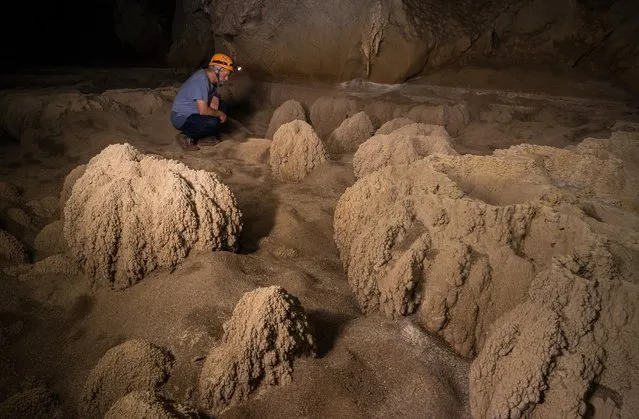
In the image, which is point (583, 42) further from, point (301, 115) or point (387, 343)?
point (387, 343)

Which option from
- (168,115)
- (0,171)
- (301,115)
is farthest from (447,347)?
(168,115)

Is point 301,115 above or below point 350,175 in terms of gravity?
above

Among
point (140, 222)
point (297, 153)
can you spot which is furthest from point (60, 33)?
point (140, 222)

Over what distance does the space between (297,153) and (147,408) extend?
2.96 m

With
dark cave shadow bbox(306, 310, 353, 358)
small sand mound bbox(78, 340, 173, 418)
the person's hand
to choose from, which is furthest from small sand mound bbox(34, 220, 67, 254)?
the person's hand

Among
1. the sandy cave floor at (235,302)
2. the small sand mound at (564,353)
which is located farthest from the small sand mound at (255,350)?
the small sand mound at (564,353)

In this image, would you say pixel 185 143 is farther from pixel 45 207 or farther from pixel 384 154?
pixel 384 154

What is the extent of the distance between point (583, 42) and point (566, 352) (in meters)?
5.60

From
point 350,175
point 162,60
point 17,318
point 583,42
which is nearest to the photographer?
point 17,318

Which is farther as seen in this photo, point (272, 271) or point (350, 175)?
point (350, 175)

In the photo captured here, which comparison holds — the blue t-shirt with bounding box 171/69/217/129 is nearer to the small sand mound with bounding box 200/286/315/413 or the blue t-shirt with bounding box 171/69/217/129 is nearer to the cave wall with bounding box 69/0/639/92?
the cave wall with bounding box 69/0/639/92

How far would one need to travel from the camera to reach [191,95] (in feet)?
17.0

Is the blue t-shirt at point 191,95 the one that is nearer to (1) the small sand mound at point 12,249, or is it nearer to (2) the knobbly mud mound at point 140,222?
(2) the knobbly mud mound at point 140,222

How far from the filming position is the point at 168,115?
599cm
